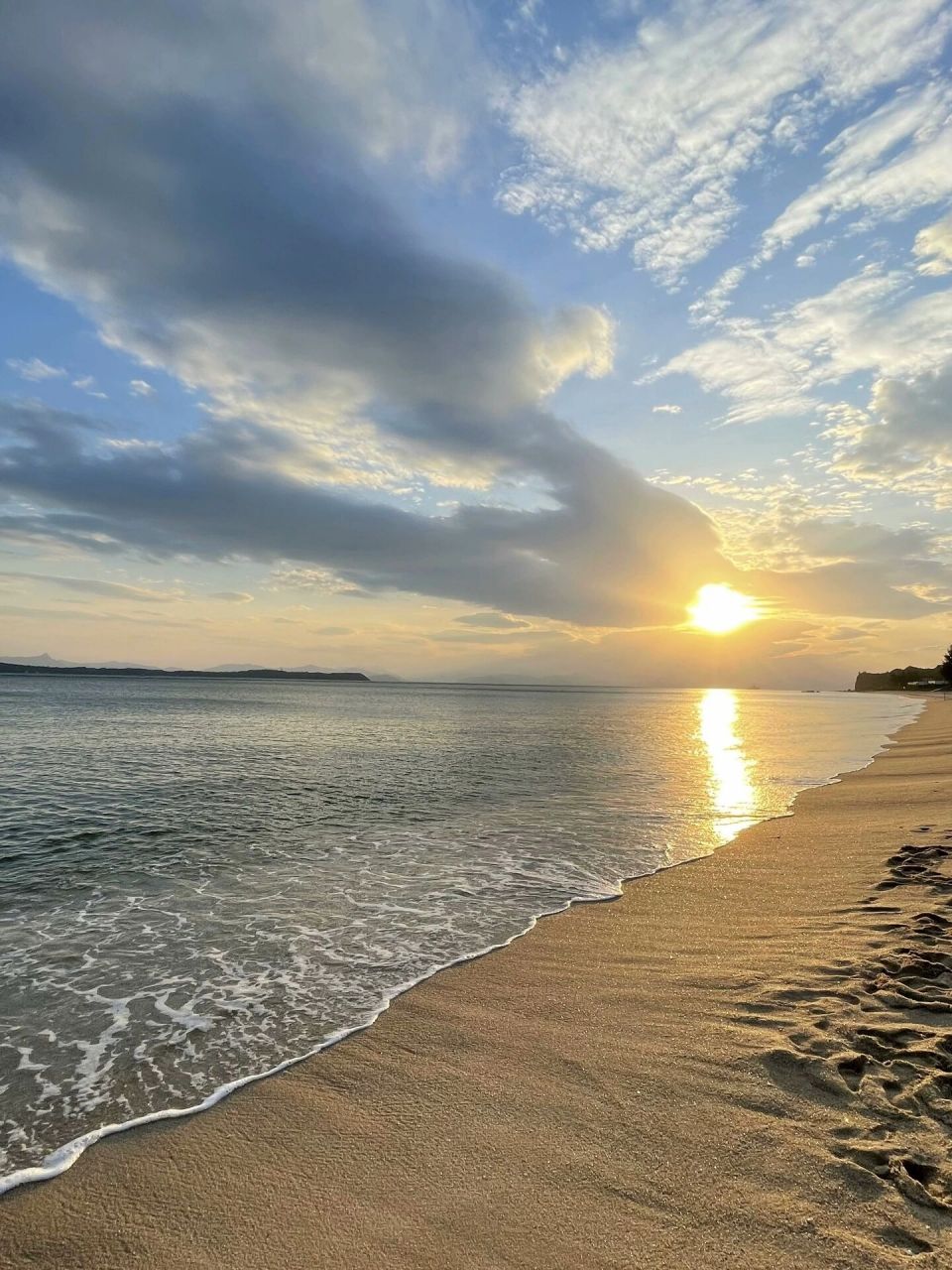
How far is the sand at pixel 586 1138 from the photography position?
388cm

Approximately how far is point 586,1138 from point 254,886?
30.9 feet

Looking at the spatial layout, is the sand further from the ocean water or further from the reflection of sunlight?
the reflection of sunlight

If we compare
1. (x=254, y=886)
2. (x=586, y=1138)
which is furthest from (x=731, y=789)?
(x=586, y=1138)

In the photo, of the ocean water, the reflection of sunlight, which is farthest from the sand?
the reflection of sunlight

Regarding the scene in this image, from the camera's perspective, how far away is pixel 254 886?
12.6m

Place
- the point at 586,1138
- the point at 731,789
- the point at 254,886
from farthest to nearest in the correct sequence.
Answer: the point at 731,789 → the point at 254,886 → the point at 586,1138

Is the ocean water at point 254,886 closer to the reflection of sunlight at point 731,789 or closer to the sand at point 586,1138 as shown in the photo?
the reflection of sunlight at point 731,789

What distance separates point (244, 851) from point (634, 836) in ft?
30.9

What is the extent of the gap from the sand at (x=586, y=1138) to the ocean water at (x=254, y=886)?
0.73 m

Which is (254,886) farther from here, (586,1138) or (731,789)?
(731,789)

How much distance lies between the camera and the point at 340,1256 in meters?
3.88

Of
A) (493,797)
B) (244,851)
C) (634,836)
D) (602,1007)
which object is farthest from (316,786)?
(602,1007)

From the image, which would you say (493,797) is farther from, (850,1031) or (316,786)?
(850,1031)

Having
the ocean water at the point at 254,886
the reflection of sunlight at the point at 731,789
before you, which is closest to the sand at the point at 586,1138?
the ocean water at the point at 254,886
